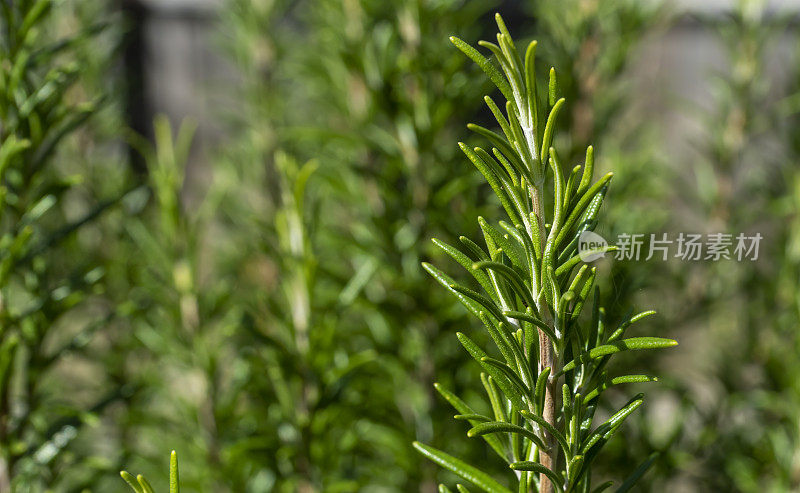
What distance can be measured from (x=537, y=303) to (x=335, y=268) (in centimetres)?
48

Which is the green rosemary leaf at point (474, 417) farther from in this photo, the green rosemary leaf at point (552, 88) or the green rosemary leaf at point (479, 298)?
the green rosemary leaf at point (552, 88)

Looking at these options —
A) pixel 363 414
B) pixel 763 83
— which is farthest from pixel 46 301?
pixel 763 83

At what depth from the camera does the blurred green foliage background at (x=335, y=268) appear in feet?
1.71

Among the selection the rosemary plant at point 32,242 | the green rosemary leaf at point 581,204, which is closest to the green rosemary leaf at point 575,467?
the green rosemary leaf at point 581,204

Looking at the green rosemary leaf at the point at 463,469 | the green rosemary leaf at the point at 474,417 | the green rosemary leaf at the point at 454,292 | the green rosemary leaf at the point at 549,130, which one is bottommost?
the green rosemary leaf at the point at 463,469

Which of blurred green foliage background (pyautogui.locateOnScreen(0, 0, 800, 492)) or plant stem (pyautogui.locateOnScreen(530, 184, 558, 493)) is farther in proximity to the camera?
blurred green foliage background (pyautogui.locateOnScreen(0, 0, 800, 492))

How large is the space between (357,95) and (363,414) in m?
0.51

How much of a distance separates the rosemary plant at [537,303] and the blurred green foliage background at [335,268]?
0.06 m

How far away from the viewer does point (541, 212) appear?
0.31 meters

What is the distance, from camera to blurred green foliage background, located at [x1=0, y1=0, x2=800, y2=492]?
0.52 m

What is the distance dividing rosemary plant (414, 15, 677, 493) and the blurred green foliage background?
0.06 m

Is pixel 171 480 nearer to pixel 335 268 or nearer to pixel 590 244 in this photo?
pixel 590 244

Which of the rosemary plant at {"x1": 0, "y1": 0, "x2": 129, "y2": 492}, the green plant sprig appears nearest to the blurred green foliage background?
the rosemary plant at {"x1": 0, "y1": 0, "x2": 129, "y2": 492}

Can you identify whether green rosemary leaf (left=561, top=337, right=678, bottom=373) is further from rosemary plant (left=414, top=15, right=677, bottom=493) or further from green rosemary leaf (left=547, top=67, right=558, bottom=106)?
green rosemary leaf (left=547, top=67, right=558, bottom=106)
